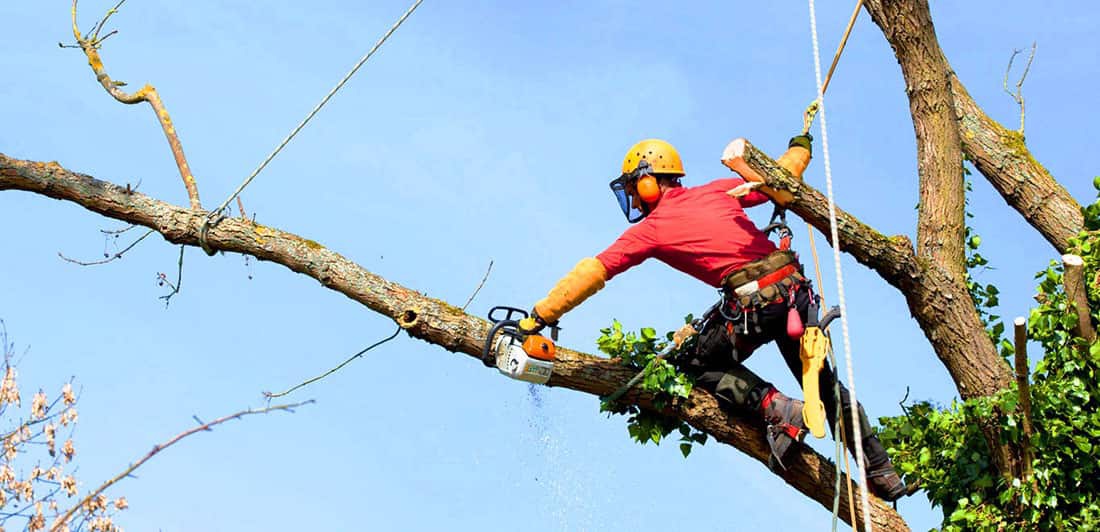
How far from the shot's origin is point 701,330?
7133mm

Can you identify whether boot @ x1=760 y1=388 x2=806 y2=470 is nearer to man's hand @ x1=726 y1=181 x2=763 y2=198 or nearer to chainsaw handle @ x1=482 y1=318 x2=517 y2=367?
man's hand @ x1=726 y1=181 x2=763 y2=198

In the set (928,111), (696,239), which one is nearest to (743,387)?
(696,239)

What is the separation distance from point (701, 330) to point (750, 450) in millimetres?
661

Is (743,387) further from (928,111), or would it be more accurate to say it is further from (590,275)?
(928,111)

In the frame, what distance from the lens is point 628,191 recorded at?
289 inches

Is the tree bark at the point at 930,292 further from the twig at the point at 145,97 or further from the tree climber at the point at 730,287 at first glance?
the twig at the point at 145,97

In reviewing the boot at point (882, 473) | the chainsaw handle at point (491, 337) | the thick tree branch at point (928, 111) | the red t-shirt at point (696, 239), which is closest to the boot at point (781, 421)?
the boot at point (882, 473)

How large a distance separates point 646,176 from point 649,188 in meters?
0.07

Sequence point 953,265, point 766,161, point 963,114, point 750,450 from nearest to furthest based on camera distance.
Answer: point 766,161 → point 750,450 → point 953,265 → point 963,114

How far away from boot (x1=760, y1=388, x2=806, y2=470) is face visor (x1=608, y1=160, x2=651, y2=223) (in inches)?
44.3

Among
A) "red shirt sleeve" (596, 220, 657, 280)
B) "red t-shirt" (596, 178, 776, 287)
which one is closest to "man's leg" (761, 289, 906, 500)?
"red t-shirt" (596, 178, 776, 287)

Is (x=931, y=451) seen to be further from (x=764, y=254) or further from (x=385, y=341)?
(x=385, y=341)

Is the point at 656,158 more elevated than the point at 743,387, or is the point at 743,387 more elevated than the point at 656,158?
the point at 656,158

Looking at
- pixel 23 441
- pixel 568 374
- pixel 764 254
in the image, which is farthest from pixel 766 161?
pixel 23 441
